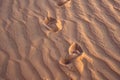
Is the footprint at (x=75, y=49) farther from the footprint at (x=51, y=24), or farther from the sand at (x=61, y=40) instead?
the footprint at (x=51, y=24)

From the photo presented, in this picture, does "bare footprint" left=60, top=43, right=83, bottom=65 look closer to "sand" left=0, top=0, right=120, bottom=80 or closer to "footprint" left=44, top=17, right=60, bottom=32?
"sand" left=0, top=0, right=120, bottom=80

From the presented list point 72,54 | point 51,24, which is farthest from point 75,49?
point 51,24

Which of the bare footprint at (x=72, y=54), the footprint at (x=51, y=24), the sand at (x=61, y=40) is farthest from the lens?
the footprint at (x=51, y=24)

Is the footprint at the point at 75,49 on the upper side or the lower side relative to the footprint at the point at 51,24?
lower

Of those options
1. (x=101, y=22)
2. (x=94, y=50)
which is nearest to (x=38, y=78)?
(x=94, y=50)

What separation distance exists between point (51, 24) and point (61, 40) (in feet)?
1.50

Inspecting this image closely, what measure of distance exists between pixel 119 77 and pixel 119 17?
1.12 metres

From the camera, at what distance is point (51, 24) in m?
3.53

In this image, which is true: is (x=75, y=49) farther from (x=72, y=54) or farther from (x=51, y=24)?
(x=51, y=24)

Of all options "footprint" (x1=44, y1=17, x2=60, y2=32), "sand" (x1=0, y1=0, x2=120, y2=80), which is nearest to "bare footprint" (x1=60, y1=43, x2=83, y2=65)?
"sand" (x1=0, y1=0, x2=120, y2=80)

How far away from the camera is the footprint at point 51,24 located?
344cm

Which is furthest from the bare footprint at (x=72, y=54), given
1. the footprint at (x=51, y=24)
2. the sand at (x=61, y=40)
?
the footprint at (x=51, y=24)

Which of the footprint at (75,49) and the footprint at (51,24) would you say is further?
the footprint at (51,24)

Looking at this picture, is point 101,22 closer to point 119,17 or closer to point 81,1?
point 119,17
